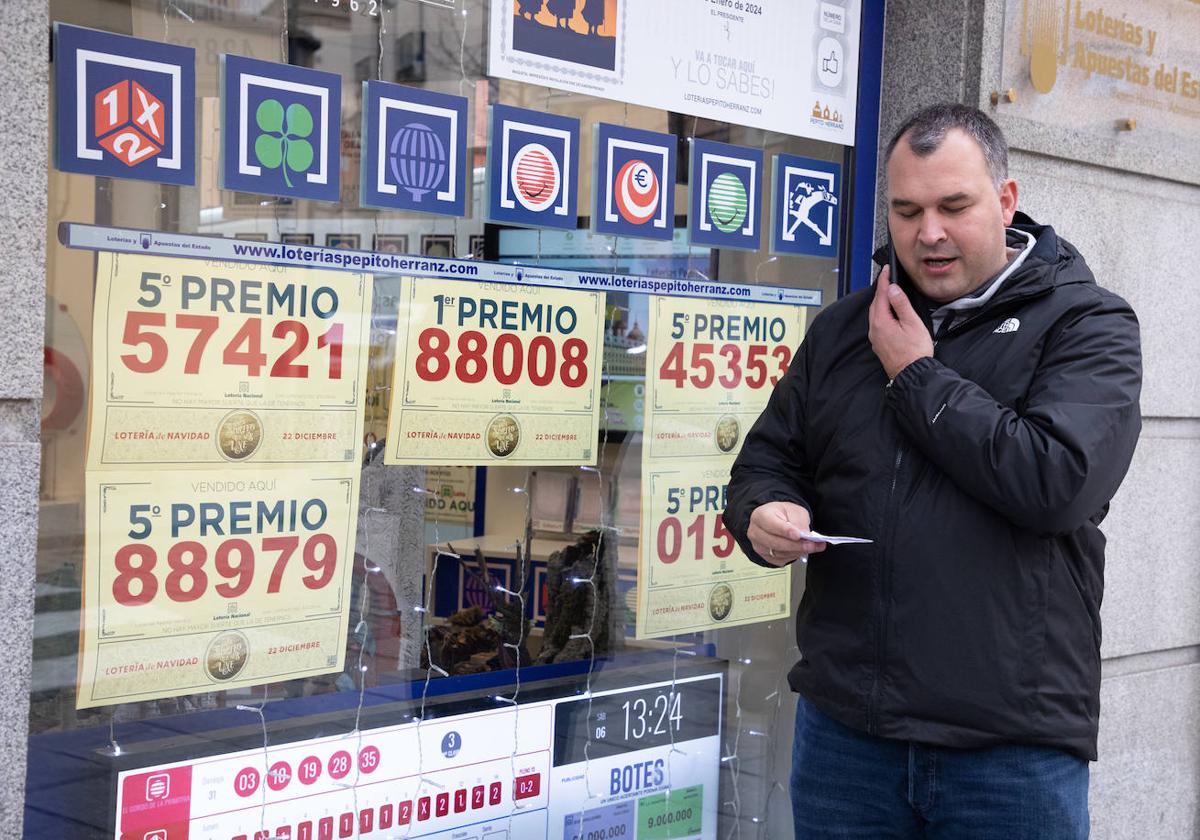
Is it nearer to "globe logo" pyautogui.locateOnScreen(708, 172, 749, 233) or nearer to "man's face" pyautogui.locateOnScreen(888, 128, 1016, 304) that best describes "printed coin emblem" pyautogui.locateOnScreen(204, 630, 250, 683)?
"man's face" pyautogui.locateOnScreen(888, 128, 1016, 304)

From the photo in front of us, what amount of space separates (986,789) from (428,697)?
137 cm

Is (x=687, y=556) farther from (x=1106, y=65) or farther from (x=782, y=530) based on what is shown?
(x=1106, y=65)

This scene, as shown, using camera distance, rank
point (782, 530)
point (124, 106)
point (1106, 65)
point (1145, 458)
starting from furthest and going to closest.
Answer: point (1145, 458) → point (1106, 65) → point (124, 106) → point (782, 530)

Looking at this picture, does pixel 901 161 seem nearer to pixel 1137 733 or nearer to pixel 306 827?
pixel 306 827

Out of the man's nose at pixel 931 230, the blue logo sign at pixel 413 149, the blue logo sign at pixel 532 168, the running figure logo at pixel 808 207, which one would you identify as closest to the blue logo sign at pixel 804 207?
the running figure logo at pixel 808 207

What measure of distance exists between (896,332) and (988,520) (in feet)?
1.22

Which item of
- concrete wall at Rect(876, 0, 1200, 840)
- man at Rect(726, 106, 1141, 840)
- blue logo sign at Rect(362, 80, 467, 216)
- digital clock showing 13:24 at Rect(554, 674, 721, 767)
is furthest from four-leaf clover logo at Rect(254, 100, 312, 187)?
concrete wall at Rect(876, 0, 1200, 840)

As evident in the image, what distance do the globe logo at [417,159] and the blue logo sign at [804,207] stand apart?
1.13 meters

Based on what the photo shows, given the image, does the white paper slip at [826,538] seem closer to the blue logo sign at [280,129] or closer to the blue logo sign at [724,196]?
the blue logo sign at [280,129]

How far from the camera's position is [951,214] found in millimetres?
2398

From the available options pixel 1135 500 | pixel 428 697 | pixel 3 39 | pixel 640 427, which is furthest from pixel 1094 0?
pixel 3 39

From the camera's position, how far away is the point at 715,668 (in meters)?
3.78

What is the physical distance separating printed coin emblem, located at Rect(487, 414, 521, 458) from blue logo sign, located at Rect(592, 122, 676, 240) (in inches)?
21.5

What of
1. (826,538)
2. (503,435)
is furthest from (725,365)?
(826,538)
